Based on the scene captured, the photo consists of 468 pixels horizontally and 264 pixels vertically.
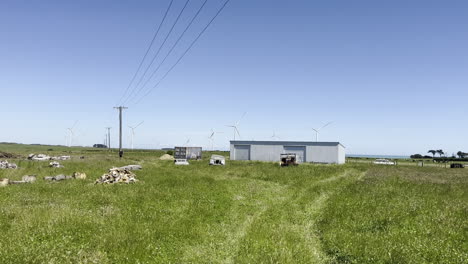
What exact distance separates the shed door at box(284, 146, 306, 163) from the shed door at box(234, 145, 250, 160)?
963cm

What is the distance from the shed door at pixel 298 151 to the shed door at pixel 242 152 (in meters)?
9.63

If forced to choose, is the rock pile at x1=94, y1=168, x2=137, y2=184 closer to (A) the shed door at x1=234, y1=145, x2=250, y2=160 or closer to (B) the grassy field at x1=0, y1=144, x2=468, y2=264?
(B) the grassy field at x1=0, y1=144, x2=468, y2=264

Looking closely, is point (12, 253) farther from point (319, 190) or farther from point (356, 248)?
point (319, 190)

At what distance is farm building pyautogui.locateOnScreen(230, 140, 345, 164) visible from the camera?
229ft

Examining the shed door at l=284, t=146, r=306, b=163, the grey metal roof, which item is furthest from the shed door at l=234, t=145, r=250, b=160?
the shed door at l=284, t=146, r=306, b=163

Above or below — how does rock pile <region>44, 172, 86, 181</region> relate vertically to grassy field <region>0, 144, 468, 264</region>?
above

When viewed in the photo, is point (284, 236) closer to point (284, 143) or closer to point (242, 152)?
point (284, 143)

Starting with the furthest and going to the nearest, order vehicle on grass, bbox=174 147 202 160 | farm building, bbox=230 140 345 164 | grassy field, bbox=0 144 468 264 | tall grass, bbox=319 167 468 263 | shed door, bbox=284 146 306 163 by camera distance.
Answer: vehicle on grass, bbox=174 147 202 160 < shed door, bbox=284 146 306 163 < farm building, bbox=230 140 345 164 < tall grass, bbox=319 167 468 263 < grassy field, bbox=0 144 468 264

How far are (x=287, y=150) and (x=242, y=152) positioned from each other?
11526 millimetres

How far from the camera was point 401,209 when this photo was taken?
58.7 feet

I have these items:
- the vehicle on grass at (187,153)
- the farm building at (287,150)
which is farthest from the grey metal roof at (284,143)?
the vehicle on grass at (187,153)

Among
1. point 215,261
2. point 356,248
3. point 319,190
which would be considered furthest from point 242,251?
point 319,190

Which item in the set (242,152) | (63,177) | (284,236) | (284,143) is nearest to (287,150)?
(284,143)

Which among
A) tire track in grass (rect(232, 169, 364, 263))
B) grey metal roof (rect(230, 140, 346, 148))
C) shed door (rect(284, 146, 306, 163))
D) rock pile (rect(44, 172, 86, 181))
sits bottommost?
tire track in grass (rect(232, 169, 364, 263))
